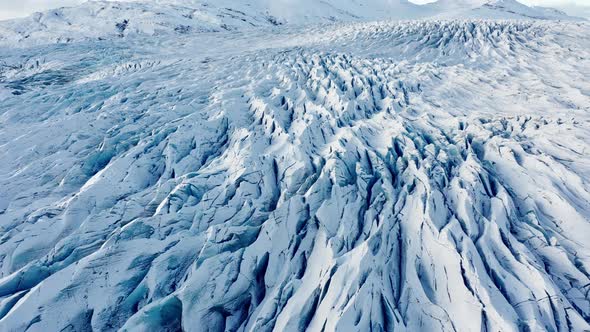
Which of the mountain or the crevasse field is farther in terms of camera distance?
the mountain

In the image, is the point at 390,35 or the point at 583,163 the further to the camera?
the point at 390,35

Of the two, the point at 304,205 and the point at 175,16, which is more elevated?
the point at 175,16

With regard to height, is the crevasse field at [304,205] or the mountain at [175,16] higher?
the mountain at [175,16]

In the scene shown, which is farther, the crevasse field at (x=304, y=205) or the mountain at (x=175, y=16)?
the mountain at (x=175, y=16)

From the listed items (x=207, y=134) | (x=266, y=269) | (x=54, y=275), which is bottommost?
(x=266, y=269)

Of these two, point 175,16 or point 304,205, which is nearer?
point 304,205

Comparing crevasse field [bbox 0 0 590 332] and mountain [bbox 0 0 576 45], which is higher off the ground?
mountain [bbox 0 0 576 45]

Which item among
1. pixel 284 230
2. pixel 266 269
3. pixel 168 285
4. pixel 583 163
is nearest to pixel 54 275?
pixel 168 285

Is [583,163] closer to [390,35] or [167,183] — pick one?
[167,183]
